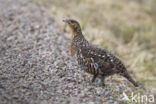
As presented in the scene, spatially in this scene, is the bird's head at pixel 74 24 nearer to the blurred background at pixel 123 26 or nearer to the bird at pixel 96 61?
the bird at pixel 96 61

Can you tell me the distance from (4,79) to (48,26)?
3.34 metres

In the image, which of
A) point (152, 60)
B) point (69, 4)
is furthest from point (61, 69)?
point (69, 4)

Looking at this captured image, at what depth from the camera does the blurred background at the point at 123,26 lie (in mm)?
9637

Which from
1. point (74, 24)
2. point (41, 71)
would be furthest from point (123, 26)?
point (41, 71)

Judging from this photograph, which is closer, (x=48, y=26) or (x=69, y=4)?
(x=48, y=26)

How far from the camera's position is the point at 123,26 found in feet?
44.2

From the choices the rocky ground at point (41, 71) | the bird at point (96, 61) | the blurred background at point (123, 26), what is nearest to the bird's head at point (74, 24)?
the bird at point (96, 61)

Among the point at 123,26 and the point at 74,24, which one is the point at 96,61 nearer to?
the point at 74,24

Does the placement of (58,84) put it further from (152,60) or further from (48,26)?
(152,60)

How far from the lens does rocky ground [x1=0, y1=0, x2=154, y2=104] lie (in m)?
5.92

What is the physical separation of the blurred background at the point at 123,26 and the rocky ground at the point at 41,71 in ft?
3.57

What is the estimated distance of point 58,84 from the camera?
21.2 feet

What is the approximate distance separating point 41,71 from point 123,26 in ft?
23.6

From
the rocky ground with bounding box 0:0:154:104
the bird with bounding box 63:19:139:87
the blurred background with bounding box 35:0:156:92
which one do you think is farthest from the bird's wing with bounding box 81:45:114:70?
the blurred background with bounding box 35:0:156:92
